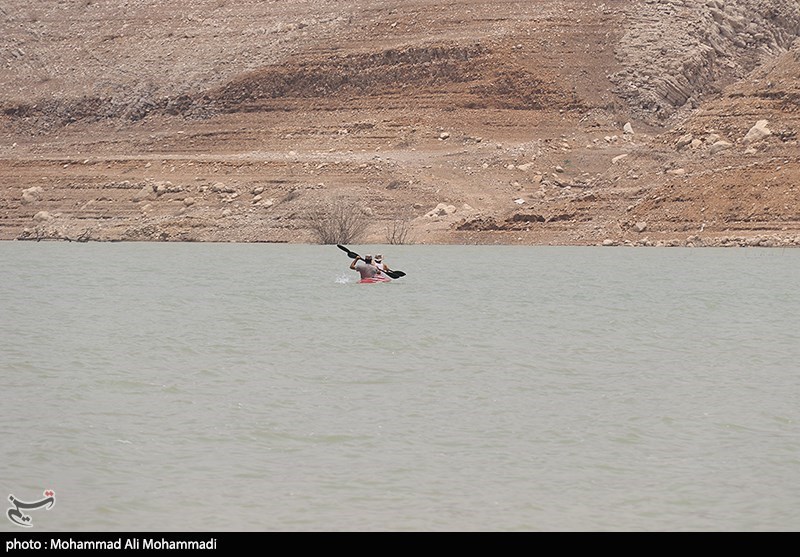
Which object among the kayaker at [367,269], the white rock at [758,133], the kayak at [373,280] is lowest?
the white rock at [758,133]

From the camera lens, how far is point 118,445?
13.3 meters

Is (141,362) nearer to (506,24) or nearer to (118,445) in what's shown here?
(118,445)

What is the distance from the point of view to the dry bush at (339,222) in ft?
162

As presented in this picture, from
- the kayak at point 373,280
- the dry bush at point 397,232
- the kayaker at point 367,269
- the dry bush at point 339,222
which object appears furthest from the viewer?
the dry bush at point 397,232

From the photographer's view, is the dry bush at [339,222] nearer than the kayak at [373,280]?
No

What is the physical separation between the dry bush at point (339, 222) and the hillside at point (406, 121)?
0.61 feet

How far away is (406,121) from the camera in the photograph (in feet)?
199

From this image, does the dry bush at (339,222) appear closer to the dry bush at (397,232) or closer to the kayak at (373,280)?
the dry bush at (397,232)

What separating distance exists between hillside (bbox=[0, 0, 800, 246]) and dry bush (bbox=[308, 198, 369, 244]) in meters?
0.19

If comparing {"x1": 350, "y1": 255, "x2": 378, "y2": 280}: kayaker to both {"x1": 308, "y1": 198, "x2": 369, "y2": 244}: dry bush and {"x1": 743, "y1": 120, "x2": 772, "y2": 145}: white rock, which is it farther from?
{"x1": 743, "y1": 120, "x2": 772, "y2": 145}: white rock

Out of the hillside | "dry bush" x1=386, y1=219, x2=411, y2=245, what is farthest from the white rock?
"dry bush" x1=386, y1=219, x2=411, y2=245

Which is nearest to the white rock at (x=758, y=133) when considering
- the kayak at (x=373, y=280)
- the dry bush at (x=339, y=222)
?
the dry bush at (x=339, y=222)

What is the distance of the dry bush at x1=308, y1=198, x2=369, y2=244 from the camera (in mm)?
49250

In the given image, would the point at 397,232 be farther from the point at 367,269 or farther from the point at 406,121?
the point at 367,269
